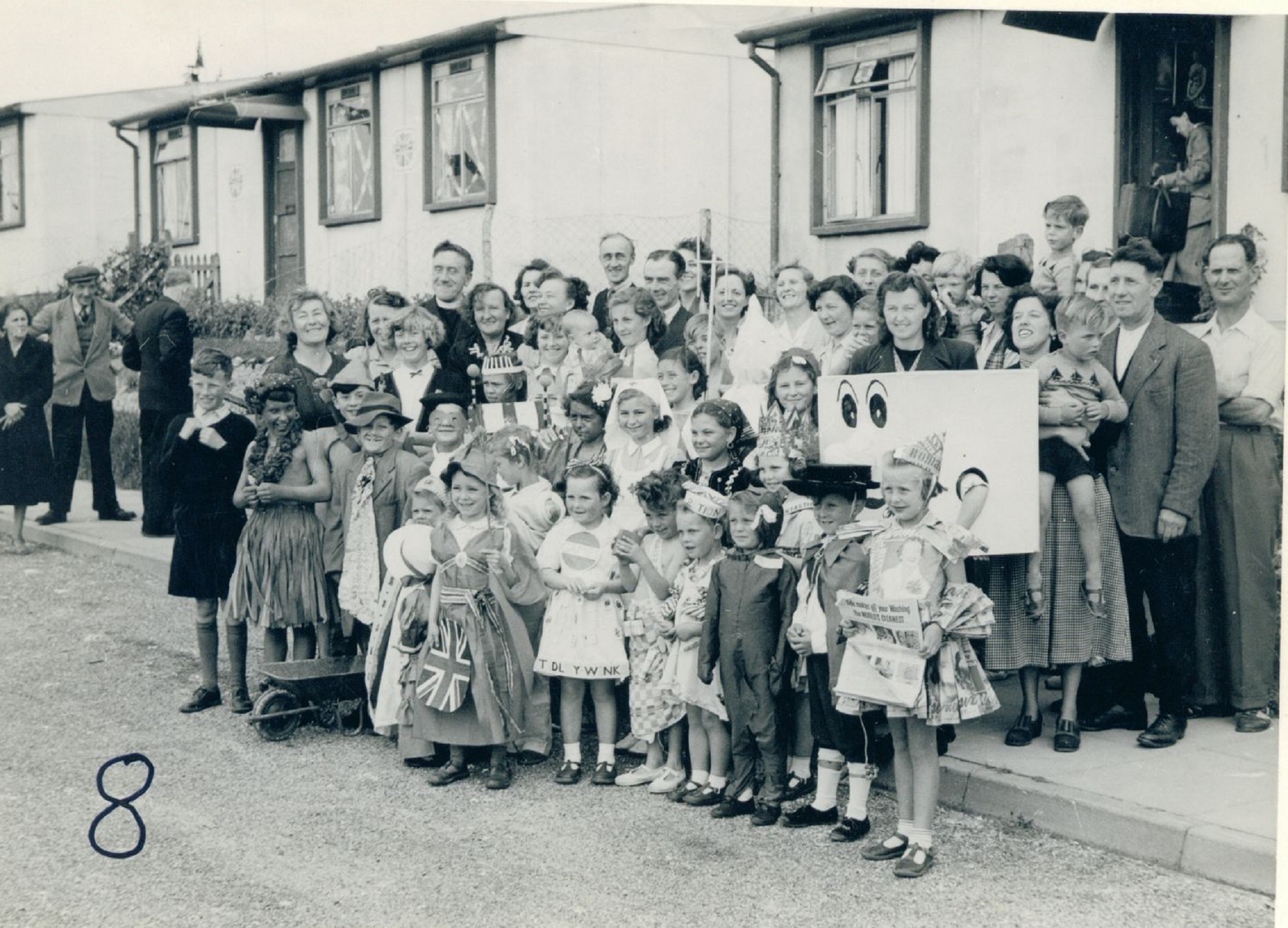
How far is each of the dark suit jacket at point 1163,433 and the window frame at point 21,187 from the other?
6.10 m

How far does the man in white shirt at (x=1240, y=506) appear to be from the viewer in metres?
5.36

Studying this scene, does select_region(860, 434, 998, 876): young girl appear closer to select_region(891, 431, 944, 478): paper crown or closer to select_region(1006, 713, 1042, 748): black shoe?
select_region(891, 431, 944, 478): paper crown

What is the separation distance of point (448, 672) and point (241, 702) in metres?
1.44

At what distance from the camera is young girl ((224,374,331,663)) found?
6250 mm

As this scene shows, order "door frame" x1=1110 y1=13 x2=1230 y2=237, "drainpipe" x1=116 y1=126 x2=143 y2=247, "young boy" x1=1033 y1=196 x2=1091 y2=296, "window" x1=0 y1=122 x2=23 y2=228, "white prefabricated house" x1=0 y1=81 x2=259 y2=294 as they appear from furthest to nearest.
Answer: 1. "drainpipe" x1=116 y1=126 x2=143 y2=247
2. "white prefabricated house" x1=0 y1=81 x2=259 y2=294
3. "window" x1=0 y1=122 x2=23 y2=228
4. "door frame" x1=1110 y1=13 x2=1230 y2=237
5. "young boy" x1=1033 y1=196 x2=1091 y2=296

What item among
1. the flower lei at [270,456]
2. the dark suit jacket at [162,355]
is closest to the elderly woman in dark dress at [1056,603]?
the flower lei at [270,456]

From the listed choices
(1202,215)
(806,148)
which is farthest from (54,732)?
(806,148)

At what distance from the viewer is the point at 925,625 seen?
14.4ft

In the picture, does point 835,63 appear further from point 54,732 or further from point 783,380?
point 54,732

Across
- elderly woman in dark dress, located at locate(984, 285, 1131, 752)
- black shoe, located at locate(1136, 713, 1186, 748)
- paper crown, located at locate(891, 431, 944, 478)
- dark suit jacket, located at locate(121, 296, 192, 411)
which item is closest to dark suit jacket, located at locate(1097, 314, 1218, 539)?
elderly woman in dark dress, located at locate(984, 285, 1131, 752)

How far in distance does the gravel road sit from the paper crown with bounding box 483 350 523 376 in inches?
76.5

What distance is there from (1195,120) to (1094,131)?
30.0 inches

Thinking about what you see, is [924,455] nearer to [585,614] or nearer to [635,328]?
[585,614]

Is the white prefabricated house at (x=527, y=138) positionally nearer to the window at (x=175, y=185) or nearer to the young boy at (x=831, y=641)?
the window at (x=175, y=185)
